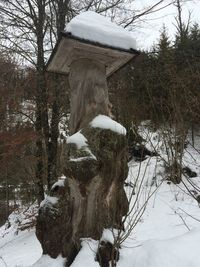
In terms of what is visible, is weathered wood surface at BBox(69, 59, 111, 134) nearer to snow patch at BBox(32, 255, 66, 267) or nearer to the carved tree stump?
the carved tree stump

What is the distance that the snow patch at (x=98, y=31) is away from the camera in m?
3.92

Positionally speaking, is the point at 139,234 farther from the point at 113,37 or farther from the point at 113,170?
the point at 113,37

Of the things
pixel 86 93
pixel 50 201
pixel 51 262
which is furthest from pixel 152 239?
Result: pixel 86 93

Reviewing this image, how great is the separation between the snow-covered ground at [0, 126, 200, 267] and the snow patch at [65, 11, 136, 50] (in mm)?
1422

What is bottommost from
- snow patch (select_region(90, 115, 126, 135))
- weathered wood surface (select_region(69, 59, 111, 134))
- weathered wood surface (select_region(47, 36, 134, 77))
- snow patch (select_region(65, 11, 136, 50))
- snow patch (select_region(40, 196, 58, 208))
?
snow patch (select_region(40, 196, 58, 208))

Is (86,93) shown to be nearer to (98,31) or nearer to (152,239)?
(98,31)

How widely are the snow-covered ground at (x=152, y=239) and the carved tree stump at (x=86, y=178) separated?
7.2 inches

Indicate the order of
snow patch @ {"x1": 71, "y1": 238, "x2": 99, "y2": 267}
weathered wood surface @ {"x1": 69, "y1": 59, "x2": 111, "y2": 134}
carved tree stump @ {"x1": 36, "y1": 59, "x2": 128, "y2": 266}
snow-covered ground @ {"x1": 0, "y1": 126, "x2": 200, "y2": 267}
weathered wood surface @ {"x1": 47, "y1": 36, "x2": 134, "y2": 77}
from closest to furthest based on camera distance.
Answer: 1. snow-covered ground @ {"x1": 0, "y1": 126, "x2": 200, "y2": 267}
2. snow patch @ {"x1": 71, "y1": 238, "x2": 99, "y2": 267}
3. carved tree stump @ {"x1": 36, "y1": 59, "x2": 128, "y2": 266}
4. weathered wood surface @ {"x1": 47, "y1": 36, "x2": 134, "y2": 77}
5. weathered wood surface @ {"x1": 69, "y1": 59, "x2": 111, "y2": 134}

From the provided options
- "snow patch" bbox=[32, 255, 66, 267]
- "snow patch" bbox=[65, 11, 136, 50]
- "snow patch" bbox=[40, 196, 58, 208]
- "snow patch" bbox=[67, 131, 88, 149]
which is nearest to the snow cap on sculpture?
"snow patch" bbox=[65, 11, 136, 50]

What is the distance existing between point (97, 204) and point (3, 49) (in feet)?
25.3

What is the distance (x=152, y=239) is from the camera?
3934 mm

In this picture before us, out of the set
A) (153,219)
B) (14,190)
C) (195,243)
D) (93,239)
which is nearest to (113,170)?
(93,239)

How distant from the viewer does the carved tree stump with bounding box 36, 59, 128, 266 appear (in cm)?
389

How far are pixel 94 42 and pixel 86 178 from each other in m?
1.48
